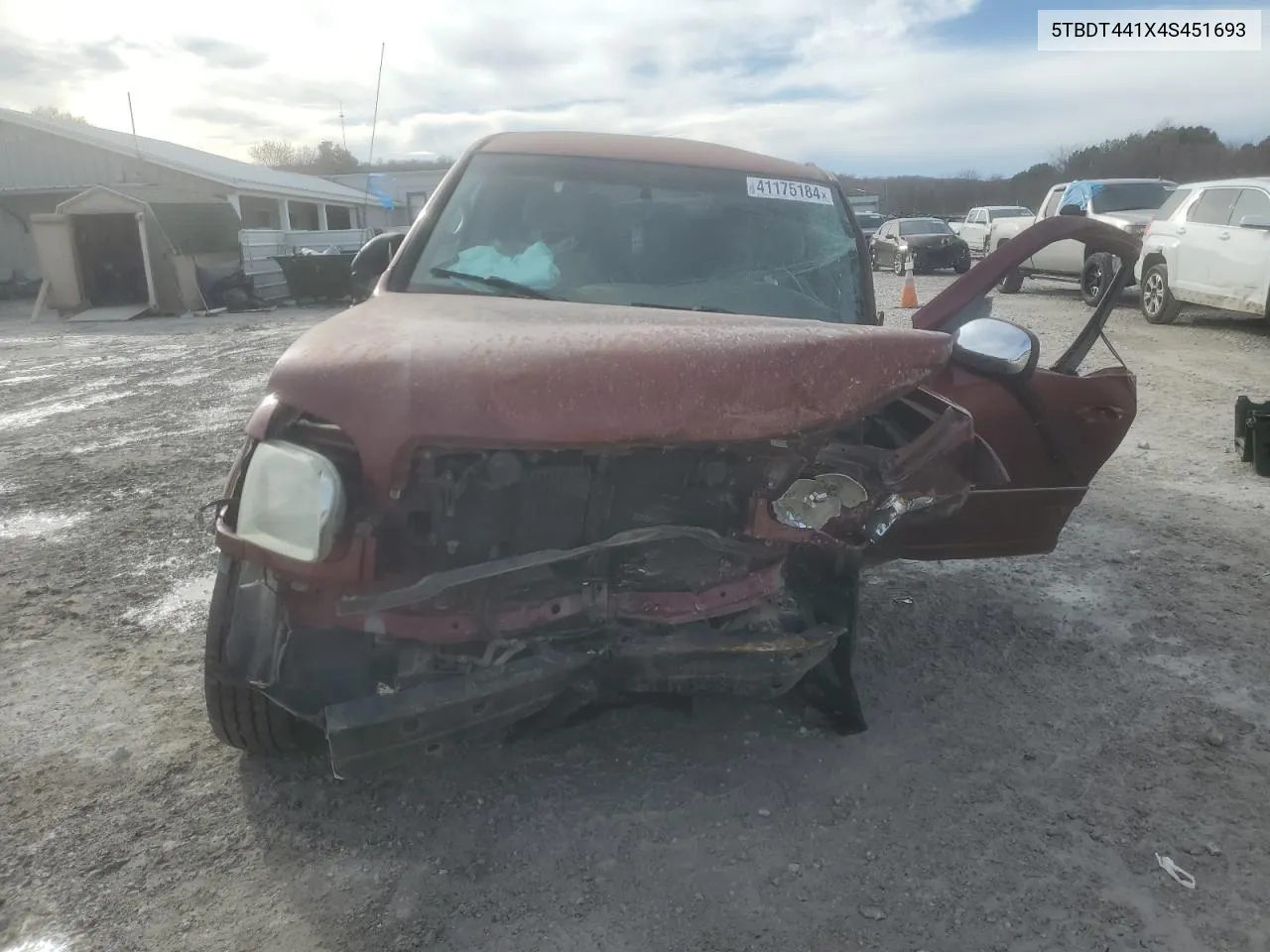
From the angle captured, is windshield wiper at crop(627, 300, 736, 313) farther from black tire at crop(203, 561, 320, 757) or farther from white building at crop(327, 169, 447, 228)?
white building at crop(327, 169, 447, 228)

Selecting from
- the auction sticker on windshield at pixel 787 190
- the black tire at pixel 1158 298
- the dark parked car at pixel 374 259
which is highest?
the auction sticker on windshield at pixel 787 190

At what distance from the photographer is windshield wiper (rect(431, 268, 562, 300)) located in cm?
308

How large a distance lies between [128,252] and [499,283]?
19437mm

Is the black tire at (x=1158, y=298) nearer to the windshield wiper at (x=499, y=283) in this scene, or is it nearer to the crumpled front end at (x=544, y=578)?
the crumpled front end at (x=544, y=578)

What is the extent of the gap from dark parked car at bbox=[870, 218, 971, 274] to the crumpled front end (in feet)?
60.2

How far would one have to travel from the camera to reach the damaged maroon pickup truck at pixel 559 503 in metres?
2.10

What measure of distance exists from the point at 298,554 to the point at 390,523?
0.75 feet

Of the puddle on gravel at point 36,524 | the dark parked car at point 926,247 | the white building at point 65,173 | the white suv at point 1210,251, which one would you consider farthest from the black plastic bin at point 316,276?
the white suv at point 1210,251

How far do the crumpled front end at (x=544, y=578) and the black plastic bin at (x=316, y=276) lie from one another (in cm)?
1649

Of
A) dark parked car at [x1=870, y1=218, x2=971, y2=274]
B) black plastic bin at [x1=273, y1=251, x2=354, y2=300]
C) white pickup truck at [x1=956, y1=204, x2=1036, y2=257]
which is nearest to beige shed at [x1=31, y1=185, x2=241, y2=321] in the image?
black plastic bin at [x1=273, y1=251, x2=354, y2=300]

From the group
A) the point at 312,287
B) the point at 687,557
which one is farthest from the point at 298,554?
the point at 312,287

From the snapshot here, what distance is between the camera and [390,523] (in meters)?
2.25

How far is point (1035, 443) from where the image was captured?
131 inches

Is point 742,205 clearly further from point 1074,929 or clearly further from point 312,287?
point 312,287
